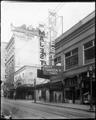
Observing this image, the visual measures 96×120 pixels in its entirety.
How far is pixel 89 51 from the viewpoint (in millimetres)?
15289

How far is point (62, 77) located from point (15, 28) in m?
16.1

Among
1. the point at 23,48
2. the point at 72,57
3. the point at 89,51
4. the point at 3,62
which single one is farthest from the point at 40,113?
the point at 72,57

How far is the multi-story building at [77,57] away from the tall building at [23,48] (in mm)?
10525

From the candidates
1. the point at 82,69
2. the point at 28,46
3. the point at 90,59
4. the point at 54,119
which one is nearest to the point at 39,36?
the point at 28,46

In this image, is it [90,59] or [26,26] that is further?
[90,59]

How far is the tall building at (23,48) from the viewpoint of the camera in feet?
12.1

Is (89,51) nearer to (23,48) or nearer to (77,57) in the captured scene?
(77,57)

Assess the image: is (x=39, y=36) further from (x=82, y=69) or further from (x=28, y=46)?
(x=82, y=69)

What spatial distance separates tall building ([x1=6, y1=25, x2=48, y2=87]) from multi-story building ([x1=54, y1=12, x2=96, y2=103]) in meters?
10.5

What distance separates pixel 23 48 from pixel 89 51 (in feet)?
38.4

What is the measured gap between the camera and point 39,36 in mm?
4121

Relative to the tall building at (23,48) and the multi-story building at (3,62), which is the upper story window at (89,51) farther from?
the multi-story building at (3,62)

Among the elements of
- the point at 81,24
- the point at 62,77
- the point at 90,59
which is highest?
the point at 81,24

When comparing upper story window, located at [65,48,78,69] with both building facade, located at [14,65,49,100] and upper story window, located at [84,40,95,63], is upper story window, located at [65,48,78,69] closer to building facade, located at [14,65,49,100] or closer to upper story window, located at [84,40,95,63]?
upper story window, located at [84,40,95,63]
